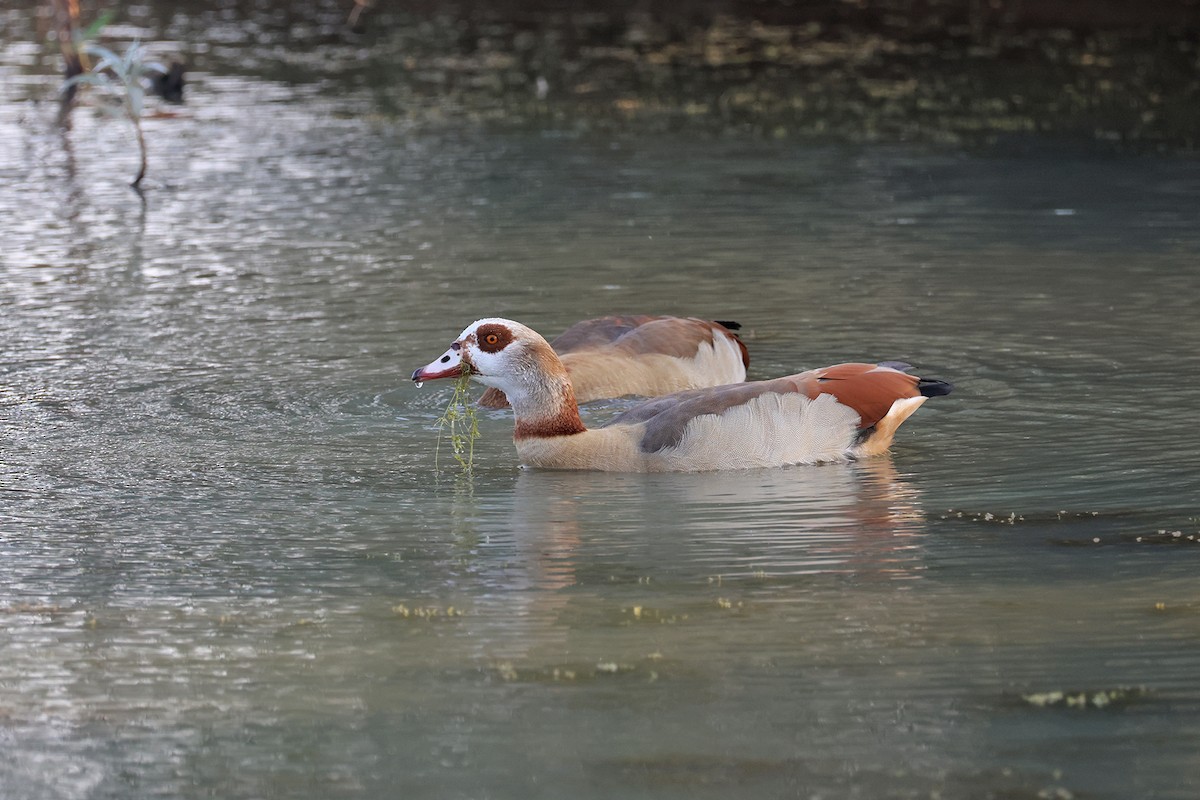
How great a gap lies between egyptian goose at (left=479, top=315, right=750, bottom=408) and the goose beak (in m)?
1.63

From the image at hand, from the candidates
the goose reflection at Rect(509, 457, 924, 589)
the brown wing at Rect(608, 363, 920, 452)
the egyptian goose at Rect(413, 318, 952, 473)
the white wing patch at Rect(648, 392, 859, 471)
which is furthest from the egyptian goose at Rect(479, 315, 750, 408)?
the white wing patch at Rect(648, 392, 859, 471)

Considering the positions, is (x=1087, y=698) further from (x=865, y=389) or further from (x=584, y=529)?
(x=865, y=389)

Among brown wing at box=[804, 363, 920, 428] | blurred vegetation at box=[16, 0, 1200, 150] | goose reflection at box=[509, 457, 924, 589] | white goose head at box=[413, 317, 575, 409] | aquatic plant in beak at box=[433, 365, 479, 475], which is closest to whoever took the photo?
goose reflection at box=[509, 457, 924, 589]

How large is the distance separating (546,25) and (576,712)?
31.8m

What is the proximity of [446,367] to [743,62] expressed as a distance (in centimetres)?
2123

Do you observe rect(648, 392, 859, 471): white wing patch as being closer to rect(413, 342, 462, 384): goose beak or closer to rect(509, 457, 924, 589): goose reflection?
rect(509, 457, 924, 589): goose reflection

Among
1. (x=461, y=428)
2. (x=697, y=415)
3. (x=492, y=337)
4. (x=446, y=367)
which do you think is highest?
(x=492, y=337)

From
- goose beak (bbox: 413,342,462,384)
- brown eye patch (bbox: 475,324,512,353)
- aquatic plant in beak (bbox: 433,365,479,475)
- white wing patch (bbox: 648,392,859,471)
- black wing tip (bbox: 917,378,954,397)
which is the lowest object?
aquatic plant in beak (bbox: 433,365,479,475)

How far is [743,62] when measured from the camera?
3048 cm

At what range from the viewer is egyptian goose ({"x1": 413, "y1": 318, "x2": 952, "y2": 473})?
988 cm

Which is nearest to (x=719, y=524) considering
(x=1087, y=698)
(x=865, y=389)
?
(x=865, y=389)

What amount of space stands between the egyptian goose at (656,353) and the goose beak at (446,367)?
5.36ft

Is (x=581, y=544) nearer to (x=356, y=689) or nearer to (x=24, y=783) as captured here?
(x=356, y=689)

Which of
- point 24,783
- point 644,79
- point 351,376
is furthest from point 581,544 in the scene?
point 644,79
